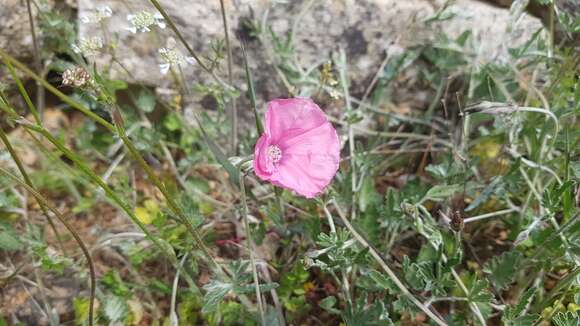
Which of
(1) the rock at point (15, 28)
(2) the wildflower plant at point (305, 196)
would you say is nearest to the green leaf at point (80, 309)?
(2) the wildflower plant at point (305, 196)

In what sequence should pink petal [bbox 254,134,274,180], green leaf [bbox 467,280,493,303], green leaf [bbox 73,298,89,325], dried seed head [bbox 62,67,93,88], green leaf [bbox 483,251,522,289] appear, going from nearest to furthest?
dried seed head [bbox 62,67,93,88] → pink petal [bbox 254,134,274,180] → green leaf [bbox 467,280,493,303] → green leaf [bbox 483,251,522,289] → green leaf [bbox 73,298,89,325]

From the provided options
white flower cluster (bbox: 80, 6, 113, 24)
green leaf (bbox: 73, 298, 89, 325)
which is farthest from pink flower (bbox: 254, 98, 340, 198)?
green leaf (bbox: 73, 298, 89, 325)

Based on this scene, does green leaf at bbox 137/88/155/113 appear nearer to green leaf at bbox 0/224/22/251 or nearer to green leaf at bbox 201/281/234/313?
green leaf at bbox 0/224/22/251

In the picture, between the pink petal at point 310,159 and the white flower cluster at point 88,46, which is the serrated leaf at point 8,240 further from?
the pink petal at point 310,159

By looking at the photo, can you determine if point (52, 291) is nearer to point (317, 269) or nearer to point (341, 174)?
point (317, 269)

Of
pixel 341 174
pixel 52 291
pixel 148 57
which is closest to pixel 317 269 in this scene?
pixel 341 174

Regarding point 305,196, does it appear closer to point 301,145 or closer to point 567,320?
point 301,145

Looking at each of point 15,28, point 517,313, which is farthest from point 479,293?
point 15,28

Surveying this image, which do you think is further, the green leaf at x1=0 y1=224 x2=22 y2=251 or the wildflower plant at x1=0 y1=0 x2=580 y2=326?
the green leaf at x1=0 y1=224 x2=22 y2=251
